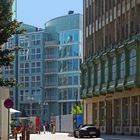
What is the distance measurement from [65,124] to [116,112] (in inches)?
967

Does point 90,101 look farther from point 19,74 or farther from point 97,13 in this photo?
point 19,74

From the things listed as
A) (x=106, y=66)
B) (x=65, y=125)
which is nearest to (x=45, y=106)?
(x=65, y=125)

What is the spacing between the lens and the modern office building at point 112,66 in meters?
59.6

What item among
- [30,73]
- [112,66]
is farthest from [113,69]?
[30,73]

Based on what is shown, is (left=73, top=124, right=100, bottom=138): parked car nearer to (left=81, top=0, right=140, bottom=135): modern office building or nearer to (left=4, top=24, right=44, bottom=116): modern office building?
(left=81, top=0, right=140, bottom=135): modern office building

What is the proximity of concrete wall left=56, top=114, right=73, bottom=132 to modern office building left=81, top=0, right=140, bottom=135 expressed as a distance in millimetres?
5429

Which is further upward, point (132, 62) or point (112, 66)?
point (112, 66)

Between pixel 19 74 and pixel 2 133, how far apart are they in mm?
99906

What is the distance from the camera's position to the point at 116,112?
67312 millimetres

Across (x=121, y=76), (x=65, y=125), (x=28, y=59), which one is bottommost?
(x=65, y=125)

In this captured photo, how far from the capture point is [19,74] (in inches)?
5566

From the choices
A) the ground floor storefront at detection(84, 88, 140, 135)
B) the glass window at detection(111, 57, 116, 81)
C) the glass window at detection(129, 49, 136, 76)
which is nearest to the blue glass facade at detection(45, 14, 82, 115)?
the ground floor storefront at detection(84, 88, 140, 135)

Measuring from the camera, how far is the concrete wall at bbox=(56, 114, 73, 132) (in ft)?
286

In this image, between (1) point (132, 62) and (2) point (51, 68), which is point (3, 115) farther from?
(2) point (51, 68)
